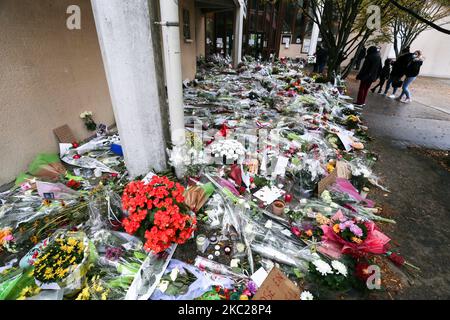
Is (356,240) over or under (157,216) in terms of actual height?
under

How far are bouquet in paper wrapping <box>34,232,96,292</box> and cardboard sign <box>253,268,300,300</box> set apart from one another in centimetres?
125

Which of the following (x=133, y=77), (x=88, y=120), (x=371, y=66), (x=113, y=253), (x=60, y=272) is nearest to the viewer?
(x=60, y=272)

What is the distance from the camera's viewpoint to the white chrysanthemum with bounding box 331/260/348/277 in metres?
1.79

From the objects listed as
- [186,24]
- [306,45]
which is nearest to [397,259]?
[186,24]

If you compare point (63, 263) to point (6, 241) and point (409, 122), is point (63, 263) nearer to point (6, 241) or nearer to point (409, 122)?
point (6, 241)

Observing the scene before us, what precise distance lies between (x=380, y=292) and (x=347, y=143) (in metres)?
2.73

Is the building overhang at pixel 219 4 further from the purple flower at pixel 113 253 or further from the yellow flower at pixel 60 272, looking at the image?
the yellow flower at pixel 60 272

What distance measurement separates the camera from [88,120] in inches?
150

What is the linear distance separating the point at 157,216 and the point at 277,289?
1.03 m

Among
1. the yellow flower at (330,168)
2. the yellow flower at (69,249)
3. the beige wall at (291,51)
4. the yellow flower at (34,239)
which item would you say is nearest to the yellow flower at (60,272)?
the yellow flower at (69,249)

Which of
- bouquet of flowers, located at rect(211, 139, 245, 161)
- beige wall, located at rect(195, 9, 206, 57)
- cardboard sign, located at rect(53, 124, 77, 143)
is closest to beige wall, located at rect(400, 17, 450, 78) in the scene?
beige wall, located at rect(195, 9, 206, 57)

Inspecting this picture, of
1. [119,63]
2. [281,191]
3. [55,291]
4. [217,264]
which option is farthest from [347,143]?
[55,291]

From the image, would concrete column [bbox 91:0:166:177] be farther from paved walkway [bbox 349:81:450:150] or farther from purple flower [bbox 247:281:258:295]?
paved walkway [bbox 349:81:450:150]

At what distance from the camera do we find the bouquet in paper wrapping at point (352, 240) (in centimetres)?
189
